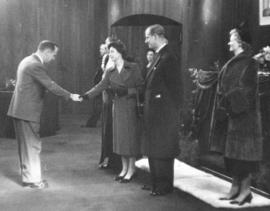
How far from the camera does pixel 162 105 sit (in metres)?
5.43

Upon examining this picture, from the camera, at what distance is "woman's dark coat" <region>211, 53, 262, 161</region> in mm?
4789

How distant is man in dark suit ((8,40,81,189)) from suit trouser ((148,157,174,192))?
4.30 ft

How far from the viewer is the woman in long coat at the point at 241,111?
15.7 feet

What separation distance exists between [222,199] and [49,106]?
18.1 ft

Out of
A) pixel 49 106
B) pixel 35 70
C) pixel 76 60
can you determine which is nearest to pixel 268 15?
pixel 35 70

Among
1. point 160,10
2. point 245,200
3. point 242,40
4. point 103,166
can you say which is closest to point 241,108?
point 242,40

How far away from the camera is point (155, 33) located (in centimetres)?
542

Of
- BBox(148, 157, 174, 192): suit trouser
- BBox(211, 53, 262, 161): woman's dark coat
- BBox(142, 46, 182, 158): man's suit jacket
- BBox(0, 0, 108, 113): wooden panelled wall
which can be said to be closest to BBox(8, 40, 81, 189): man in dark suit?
BBox(142, 46, 182, 158): man's suit jacket

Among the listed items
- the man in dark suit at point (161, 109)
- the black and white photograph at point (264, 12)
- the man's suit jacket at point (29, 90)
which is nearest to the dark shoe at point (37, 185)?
the man's suit jacket at point (29, 90)

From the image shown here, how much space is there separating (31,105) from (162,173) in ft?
5.35

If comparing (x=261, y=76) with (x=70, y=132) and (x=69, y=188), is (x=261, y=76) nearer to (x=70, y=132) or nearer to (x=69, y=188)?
(x=69, y=188)

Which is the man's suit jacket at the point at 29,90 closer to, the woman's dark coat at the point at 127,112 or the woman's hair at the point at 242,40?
the woman's dark coat at the point at 127,112

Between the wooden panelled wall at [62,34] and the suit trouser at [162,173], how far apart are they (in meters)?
7.40

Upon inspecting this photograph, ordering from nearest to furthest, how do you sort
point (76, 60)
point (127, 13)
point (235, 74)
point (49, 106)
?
1. point (235, 74)
2. point (49, 106)
3. point (127, 13)
4. point (76, 60)
